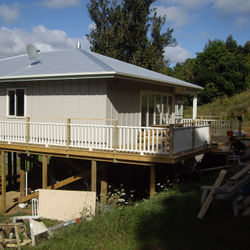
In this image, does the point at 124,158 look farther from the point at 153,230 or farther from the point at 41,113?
the point at 41,113

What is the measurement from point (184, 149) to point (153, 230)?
406 centimetres

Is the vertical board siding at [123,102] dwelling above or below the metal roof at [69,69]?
below

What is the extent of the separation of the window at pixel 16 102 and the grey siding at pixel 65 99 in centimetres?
20

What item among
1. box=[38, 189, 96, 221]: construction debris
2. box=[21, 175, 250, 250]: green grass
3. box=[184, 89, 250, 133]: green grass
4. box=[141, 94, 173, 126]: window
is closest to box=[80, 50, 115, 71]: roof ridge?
box=[141, 94, 173, 126]: window

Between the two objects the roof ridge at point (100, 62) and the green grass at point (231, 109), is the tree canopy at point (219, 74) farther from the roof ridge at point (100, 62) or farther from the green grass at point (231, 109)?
the roof ridge at point (100, 62)

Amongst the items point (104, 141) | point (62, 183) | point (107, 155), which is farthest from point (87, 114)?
point (62, 183)

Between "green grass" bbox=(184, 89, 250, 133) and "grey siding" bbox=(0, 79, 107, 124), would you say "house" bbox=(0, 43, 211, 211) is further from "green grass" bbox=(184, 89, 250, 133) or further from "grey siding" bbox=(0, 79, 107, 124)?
"green grass" bbox=(184, 89, 250, 133)

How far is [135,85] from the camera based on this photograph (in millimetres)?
12031

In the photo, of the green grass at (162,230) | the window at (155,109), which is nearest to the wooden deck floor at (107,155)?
the green grass at (162,230)

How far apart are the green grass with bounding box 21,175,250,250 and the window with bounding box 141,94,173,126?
19.8 ft

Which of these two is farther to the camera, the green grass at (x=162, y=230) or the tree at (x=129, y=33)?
the tree at (x=129, y=33)

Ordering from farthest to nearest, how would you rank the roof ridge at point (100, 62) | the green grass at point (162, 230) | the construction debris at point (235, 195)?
the roof ridge at point (100, 62) < the construction debris at point (235, 195) < the green grass at point (162, 230)

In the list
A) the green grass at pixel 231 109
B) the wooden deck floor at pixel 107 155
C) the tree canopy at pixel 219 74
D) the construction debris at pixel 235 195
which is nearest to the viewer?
the construction debris at pixel 235 195

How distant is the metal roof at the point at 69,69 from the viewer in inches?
404
